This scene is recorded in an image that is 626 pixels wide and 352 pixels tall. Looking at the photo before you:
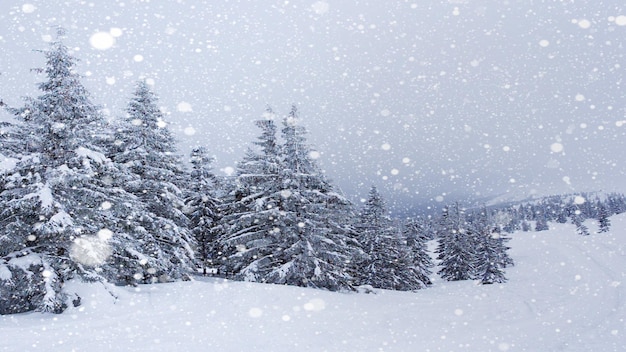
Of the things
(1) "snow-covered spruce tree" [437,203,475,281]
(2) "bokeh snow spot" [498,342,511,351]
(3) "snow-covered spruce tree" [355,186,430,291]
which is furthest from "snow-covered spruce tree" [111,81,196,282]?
(1) "snow-covered spruce tree" [437,203,475,281]

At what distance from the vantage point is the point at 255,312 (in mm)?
12023

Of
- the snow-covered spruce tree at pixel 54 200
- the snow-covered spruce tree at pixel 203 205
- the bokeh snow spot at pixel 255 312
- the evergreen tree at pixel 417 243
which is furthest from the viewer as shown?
the evergreen tree at pixel 417 243

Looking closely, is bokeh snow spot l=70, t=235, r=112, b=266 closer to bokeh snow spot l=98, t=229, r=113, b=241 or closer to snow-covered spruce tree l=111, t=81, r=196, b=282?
bokeh snow spot l=98, t=229, r=113, b=241

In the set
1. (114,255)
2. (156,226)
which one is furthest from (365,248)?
(114,255)

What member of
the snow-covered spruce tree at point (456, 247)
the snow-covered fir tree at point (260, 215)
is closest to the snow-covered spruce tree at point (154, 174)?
the snow-covered fir tree at point (260, 215)

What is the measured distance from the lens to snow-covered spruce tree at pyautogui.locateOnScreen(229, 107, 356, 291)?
19.7 m

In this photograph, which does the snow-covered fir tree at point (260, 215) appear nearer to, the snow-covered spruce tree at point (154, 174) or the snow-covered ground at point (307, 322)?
the snow-covered spruce tree at point (154, 174)

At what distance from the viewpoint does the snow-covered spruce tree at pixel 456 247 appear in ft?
147

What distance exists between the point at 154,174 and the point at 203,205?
12.2 m

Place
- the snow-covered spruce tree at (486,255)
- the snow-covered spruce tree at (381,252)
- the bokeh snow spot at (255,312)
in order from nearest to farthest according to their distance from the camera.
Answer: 1. the bokeh snow spot at (255,312)
2. the snow-covered spruce tree at (381,252)
3. the snow-covered spruce tree at (486,255)

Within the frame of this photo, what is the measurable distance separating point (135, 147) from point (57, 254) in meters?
8.06

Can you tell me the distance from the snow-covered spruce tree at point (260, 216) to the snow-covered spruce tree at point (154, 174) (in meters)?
2.78

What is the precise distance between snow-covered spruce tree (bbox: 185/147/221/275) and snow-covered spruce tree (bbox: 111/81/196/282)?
9.69 metres

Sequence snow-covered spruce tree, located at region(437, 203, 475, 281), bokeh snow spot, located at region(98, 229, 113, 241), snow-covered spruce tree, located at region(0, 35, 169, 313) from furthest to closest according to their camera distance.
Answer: snow-covered spruce tree, located at region(437, 203, 475, 281)
bokeh snow spot, located at region(98, 229, 113, 241)
snow-covered spruce tree, located at region(0, 35, 169, 313)
